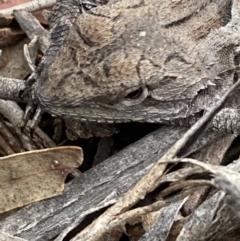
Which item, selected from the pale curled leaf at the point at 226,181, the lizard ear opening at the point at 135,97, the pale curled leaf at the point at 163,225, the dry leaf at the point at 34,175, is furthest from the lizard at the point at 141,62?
the pale curled leaf at the point at 226,181

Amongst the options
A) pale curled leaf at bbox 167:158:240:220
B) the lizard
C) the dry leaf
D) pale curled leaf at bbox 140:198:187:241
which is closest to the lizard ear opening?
the lizard

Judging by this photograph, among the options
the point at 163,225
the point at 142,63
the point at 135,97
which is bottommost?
the point at 163,225

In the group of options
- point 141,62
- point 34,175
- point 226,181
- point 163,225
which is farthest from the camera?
point 141,62

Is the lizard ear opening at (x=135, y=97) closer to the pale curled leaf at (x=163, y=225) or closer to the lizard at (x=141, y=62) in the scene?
the lizard at (x=141, y=62)

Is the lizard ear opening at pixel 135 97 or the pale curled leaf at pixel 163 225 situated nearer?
the pale curled leaf at pixel 163 225

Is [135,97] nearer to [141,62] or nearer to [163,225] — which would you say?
[141,62]

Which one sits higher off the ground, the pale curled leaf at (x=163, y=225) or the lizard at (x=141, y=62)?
the lizard at (x=141, y=62)

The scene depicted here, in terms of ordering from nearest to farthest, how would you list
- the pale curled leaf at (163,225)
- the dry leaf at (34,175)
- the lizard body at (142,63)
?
the pale curled leaf at (163,225)
the dry leaf at (34,175)
the lizard body at (142,63)

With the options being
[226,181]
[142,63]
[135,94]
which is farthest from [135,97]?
[226,181]

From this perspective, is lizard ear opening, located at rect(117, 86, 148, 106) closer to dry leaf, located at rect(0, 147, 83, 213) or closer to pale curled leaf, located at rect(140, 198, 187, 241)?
dry leaf, located at rect(0, 147, 83, 213)
